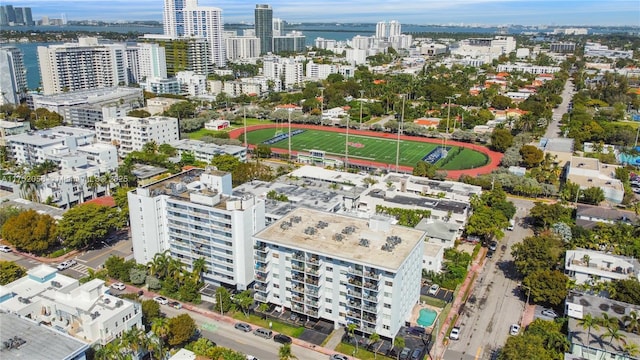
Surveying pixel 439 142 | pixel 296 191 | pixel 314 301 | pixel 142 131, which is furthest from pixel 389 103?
pixel 314 301

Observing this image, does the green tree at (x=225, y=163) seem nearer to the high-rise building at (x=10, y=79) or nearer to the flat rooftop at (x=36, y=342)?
the flat rooftop at (x=36, y=342)

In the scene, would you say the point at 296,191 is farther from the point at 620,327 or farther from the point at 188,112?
the point at 188,112

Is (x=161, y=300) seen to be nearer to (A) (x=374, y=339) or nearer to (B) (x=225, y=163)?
(A) (x=374, y=339)

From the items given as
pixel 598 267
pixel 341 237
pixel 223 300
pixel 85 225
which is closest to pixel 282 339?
pixel 223 300

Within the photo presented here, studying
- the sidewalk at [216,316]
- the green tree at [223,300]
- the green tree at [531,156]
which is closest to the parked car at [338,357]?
the sidewalk at [216,316]

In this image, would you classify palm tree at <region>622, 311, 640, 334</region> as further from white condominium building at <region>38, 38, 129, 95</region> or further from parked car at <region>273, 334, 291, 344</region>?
white condominium building at <region>38, 38, 129, 95</region>

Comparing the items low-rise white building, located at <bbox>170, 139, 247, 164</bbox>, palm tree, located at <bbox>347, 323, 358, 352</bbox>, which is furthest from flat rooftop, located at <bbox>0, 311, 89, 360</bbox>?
low-rise white building, located at <bbox>170, 139, 247, 164</bbox>
